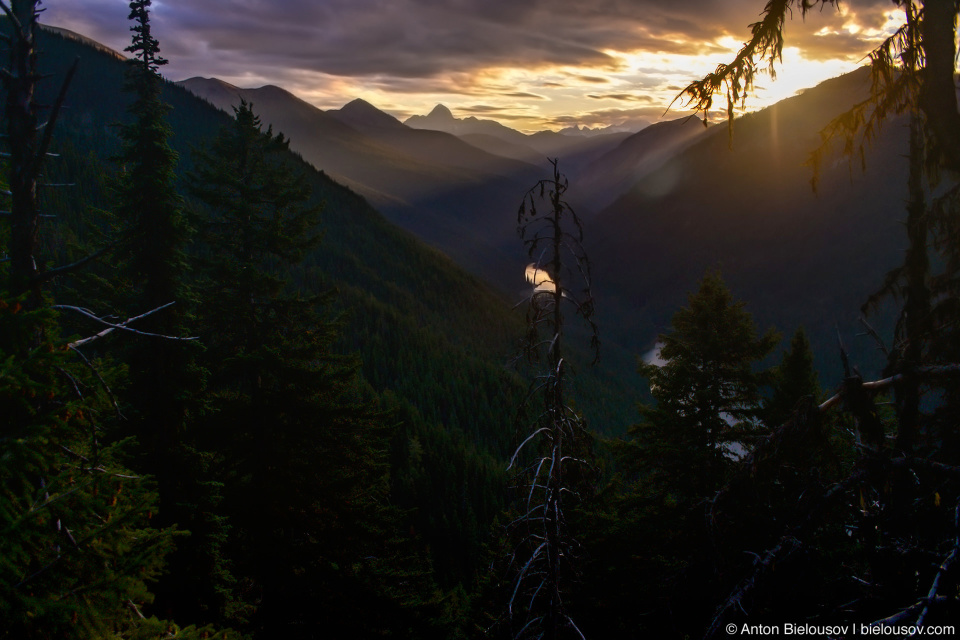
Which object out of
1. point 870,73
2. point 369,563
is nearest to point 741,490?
point 870,73

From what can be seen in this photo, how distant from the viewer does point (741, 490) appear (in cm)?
629

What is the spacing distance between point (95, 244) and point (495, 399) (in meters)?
59.5

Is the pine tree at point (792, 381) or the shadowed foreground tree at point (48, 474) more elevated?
the shadowed foreground tree at point (48, 474)

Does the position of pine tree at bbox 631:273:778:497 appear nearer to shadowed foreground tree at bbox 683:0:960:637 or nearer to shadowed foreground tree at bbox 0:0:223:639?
shadowed foreground tree at bbox 683:0:960:637

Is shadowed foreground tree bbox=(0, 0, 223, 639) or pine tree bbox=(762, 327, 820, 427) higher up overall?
shadowed foreground tree bbox=(0, 0, 223, 639)

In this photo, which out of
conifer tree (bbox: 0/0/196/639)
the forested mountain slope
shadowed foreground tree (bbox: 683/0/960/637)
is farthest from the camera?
the forested mountain slope

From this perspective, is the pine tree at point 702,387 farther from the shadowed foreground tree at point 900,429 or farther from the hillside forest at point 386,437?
the shadowed foreground tree at point 900,429

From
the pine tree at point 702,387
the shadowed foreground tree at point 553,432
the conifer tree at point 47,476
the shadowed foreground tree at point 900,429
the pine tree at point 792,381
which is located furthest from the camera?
the pine tree at point 792,381

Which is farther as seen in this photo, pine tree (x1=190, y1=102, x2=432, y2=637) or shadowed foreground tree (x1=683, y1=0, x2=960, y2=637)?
pine tree (x1=190, y1=102, x2=432, y2=637)

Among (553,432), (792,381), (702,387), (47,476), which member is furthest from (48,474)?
(792,381)

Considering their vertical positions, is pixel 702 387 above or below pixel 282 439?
above

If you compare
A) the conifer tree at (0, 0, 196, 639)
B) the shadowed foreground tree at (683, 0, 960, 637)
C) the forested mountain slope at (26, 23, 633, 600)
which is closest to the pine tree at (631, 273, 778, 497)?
the forested mountain slope at (26, 23, 633, 600)

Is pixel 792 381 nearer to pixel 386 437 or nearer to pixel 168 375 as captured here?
pixel 386 437

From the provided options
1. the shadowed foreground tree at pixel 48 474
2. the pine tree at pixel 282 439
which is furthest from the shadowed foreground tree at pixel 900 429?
the pine tree at pixel 282 439
